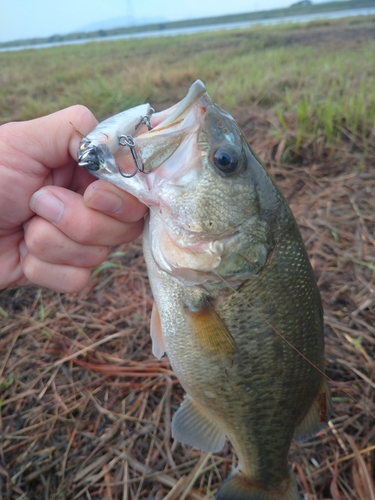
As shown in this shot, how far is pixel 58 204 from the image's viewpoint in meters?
1.59

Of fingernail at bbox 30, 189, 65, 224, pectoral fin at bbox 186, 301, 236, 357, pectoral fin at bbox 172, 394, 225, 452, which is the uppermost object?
fingernail at bbox 30, 189, 65, 224

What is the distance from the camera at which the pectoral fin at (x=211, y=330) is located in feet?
4.69

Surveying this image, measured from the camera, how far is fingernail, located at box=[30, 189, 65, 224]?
1.58m

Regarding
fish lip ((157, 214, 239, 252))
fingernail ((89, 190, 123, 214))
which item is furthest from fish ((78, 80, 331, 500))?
fingernail ((89, 190, 123, 214))

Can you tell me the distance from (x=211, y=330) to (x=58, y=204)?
2.73 feet

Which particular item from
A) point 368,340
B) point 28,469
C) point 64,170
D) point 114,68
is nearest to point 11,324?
point 28,469

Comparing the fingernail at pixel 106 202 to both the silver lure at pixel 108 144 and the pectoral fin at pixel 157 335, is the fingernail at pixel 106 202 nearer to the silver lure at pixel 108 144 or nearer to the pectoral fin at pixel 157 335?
the silver lure at pixel 108 144

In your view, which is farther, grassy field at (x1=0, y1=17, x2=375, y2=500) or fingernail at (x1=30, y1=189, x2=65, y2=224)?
grassy field at (x1=0, y1=17, x2=375, y2=500)

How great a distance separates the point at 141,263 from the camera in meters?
3.40

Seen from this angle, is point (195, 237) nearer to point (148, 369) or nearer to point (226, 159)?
point (226, 159)

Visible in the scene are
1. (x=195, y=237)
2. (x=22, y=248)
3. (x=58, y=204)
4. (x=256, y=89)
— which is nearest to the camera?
(x=195, y=237)

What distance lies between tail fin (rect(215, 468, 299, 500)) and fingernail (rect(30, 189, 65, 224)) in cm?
138

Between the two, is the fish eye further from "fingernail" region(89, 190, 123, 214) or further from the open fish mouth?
"fingernail" region(89, 190, 123, 214)

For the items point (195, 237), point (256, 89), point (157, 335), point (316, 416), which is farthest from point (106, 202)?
point (256, 89)
